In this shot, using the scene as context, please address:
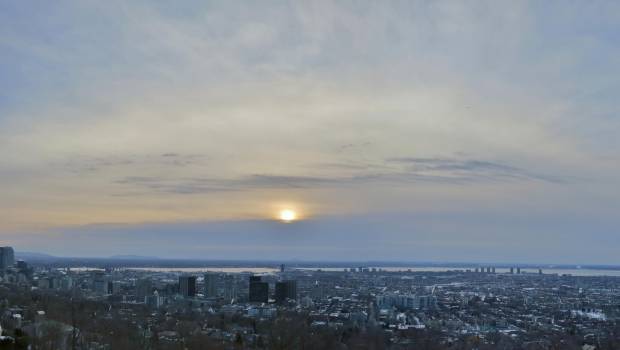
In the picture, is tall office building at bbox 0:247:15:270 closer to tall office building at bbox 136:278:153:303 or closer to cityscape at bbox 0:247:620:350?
cityscape at bbox 0:247:620:350

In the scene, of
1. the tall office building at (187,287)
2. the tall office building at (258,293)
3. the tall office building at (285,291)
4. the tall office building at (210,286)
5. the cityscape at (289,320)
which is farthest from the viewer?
the tall office building at (210,286)

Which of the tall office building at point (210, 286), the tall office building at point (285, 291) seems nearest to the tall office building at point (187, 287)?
the tall office building at point (210, 286)

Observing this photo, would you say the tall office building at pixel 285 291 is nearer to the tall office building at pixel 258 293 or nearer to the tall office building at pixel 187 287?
the tall office building at pixel 258 293

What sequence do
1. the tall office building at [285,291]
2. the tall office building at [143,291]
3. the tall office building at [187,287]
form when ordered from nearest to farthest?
the tall office building at [143,291], the tall office building at [285,291], the tall office building at [187,287]

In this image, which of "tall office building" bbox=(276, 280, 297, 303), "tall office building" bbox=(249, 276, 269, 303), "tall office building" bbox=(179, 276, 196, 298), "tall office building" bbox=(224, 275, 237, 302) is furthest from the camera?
"tall office building" bbox=(179, 276, 196, 298)

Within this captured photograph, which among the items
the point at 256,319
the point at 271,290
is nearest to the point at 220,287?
the point at 271,290

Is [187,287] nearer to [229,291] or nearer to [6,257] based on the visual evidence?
[229,291]

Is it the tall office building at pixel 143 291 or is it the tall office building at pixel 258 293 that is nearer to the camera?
the tall office building at pixel 143 291

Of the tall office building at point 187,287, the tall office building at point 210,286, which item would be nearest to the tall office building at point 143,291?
the tall office building at point 187,287

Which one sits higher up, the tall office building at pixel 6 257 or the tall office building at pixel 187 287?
the tall office building at pixel 6 257

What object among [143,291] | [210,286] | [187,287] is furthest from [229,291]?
[143,291]

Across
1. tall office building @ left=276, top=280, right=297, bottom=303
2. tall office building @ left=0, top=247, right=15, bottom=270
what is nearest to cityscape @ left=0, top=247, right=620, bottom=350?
tall office building @ left=276, top=280, right=297, bottom=303

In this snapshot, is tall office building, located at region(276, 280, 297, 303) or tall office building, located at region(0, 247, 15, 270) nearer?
tall office building, located at region(276, 280, 297, 303)
